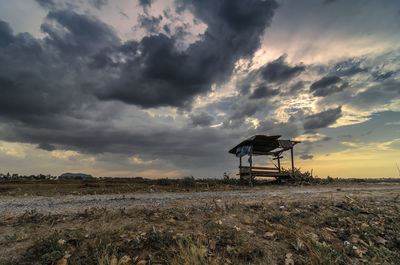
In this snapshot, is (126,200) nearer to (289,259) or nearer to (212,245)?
(212,245)

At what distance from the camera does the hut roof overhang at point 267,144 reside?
19.6m

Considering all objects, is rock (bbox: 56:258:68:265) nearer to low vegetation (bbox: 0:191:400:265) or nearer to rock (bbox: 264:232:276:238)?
low vegetation (bbox: 0:191:400:265)

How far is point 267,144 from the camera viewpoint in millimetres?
21656

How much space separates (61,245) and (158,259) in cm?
183

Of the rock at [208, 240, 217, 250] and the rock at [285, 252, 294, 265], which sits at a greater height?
the rock at [208, 240, 217, 250]

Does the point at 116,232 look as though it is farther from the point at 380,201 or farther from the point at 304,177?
the point at 304,177

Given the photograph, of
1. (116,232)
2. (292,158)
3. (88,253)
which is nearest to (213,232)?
(116,232)

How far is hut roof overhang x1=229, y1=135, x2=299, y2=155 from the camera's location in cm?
1956

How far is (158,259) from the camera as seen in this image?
12.5 feet

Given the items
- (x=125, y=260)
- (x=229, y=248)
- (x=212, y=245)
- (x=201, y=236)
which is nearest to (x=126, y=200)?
(x=125, y=260)

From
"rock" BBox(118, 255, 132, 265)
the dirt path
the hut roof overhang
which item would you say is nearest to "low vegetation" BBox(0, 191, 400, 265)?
"rock" BBox(118, 255, 132, 265)

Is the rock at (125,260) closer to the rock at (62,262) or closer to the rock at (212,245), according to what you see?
the rock at (62,262)

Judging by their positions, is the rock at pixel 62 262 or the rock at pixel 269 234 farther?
the rock at pixel 269 234

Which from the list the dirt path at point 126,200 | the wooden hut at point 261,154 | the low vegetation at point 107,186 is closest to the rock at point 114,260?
the dirt path at point 126,200
